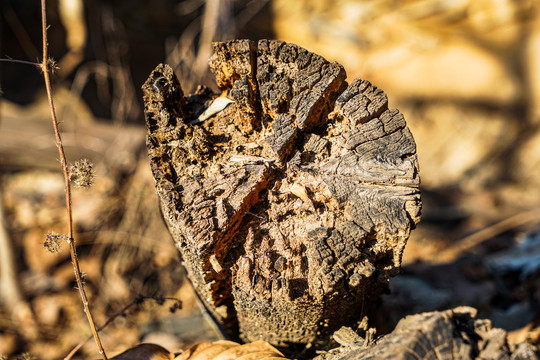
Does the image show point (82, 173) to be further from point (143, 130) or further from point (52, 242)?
point (143, 130)

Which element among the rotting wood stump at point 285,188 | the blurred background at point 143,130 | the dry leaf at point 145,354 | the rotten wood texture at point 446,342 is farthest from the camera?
the blurred background at point 143,130

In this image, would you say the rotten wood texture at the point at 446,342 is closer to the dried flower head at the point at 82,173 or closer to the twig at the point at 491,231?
the dried flower head at the point at 82,173

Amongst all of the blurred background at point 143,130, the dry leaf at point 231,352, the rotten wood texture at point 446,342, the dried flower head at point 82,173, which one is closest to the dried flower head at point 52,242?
the dried flower head at point 82,173

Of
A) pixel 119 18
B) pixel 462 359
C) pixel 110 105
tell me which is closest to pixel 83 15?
pixel 119 18

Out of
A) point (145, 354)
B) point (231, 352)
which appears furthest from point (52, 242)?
point (231, 352)

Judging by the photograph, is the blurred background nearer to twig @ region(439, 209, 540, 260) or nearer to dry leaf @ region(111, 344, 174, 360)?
twig @ region(439, 209, 540, 260)

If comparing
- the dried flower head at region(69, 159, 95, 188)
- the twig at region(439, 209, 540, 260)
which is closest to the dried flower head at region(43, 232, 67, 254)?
the dried flower head at region(69, 159, 95, 188)

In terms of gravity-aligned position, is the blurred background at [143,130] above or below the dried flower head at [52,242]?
above
